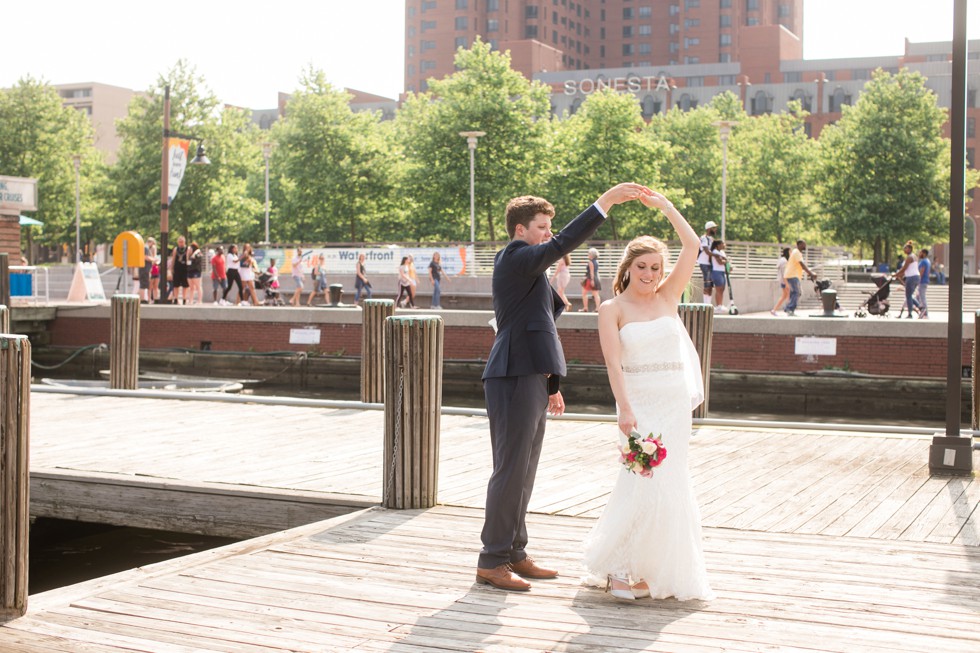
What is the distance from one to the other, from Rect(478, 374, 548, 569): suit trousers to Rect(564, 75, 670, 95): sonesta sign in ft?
311

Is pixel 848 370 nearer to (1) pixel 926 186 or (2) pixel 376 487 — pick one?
(2) pixel 376 487

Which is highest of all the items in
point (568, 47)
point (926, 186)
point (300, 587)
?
point (568, 47)

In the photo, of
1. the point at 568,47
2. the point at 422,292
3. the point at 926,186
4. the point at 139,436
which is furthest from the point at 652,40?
the point at 139,436

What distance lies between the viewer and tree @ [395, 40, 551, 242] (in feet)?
158

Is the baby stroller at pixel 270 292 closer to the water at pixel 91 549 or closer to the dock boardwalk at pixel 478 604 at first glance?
the water at pixel 91 549

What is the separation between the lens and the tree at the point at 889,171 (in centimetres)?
5212

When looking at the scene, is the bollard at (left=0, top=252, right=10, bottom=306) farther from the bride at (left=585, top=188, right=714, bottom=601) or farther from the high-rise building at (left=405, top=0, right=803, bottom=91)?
the high-rise building at (left=405, top=0, right=803, bottom=91)

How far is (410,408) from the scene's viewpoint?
679 cm

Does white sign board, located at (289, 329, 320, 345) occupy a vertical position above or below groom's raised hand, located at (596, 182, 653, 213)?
below

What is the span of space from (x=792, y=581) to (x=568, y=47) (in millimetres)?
132572

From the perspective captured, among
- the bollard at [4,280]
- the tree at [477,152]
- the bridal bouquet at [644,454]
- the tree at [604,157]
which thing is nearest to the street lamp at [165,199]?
the bollard at [4,280]

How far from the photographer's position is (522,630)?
176 inches

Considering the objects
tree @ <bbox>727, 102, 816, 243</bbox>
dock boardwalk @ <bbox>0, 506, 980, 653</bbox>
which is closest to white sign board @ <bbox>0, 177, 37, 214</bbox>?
dock boardwalk @ <bbox>0, 506, 980, 653</bbox>

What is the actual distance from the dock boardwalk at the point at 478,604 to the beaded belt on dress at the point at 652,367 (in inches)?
40.5
